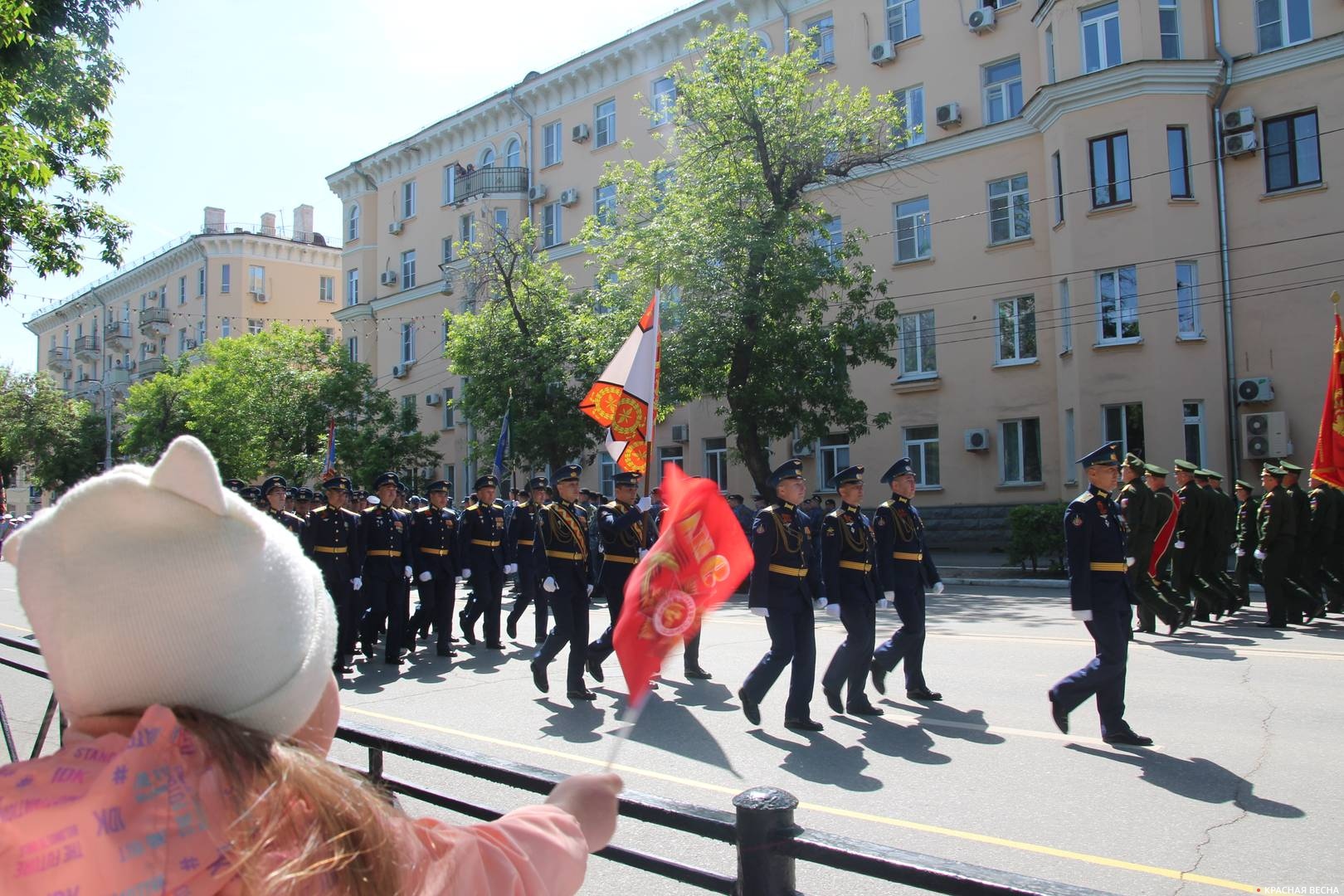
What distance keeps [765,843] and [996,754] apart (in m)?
5.36

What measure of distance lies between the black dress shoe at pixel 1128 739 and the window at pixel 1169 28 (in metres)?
21.3

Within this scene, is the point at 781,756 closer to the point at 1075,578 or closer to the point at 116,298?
the point at 1075,578

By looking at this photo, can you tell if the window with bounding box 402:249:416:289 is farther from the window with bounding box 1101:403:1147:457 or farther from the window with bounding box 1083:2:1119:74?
the window with bounding box 1101:403:1147:457

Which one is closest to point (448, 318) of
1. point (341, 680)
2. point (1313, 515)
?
point (341, 680)

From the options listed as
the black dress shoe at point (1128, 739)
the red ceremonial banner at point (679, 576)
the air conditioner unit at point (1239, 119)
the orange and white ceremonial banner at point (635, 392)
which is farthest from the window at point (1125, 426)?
the red ceremonial banner at point (679, 576)

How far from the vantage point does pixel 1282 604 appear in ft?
39.5

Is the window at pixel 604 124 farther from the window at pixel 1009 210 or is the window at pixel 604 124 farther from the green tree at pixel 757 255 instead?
the window at pixel 1009 210

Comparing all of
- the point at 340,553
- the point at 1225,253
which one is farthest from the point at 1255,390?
the point at 340,553

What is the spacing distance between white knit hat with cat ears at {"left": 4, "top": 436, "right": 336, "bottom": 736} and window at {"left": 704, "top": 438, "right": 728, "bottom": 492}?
30.1 m

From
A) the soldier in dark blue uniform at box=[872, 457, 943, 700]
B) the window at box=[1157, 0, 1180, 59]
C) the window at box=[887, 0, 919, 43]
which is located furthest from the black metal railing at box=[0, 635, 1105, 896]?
the window at box=[887, 0, 919, 43]

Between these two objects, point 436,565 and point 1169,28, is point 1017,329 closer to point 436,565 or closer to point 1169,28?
point 1169,28

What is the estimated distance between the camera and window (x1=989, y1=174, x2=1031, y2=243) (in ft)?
85.0

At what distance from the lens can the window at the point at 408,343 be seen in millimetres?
43312

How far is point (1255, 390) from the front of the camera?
21.6m
